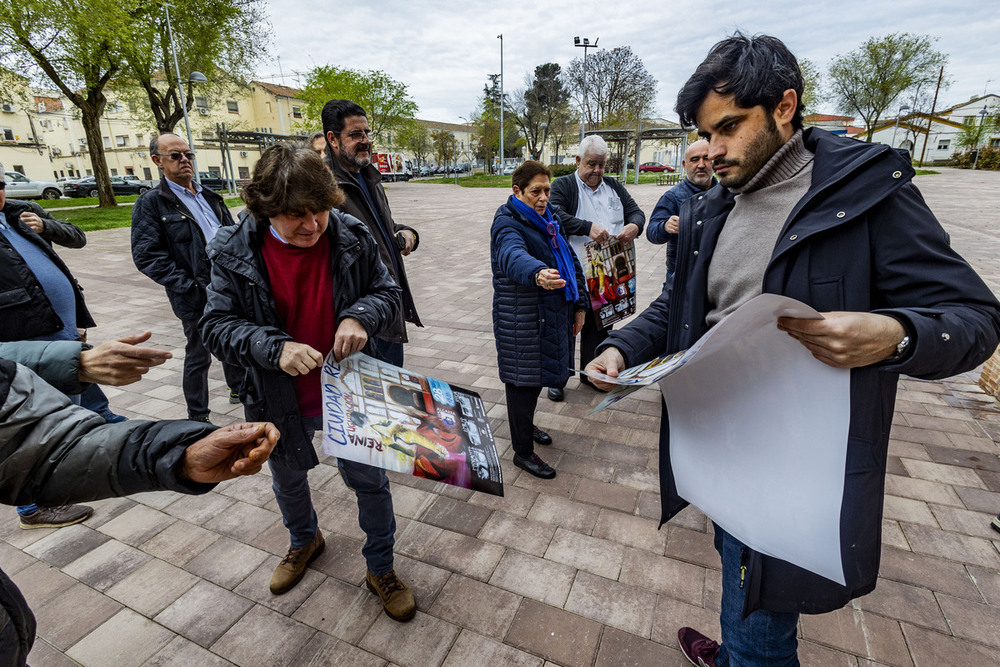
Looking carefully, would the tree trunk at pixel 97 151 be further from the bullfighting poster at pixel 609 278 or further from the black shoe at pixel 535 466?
the black shoe at pixel 535 466

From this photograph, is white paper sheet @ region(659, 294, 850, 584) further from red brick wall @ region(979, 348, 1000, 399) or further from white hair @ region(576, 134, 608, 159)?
red brick wall @ region(979, 348, 1000, 399)

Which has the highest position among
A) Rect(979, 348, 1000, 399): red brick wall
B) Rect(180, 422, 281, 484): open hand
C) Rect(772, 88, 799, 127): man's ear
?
Rect(772, 88, 799, 127): man's ear

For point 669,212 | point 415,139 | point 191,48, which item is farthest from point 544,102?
point 669,212

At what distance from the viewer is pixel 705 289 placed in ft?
5.01

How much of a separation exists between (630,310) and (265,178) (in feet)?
10.2

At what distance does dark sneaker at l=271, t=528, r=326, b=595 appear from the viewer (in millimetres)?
2240

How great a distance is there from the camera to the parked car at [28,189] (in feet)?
74.8

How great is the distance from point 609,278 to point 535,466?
1673 millimetres

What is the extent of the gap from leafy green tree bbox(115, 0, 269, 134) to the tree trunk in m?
1.87

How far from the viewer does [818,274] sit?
1.19 meters

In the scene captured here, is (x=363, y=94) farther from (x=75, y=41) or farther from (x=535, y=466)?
(x=535, y=466)

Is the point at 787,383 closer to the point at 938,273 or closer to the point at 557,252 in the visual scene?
the point at 938,273

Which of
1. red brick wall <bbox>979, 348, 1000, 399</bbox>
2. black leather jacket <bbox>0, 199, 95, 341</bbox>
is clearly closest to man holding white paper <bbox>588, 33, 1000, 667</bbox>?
black leather jacket <bbox>0, 199, 95, 341</bbox>

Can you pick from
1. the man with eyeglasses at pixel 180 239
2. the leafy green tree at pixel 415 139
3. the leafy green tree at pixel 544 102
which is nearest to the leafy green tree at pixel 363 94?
the leafy green tree at pixel 415 139
